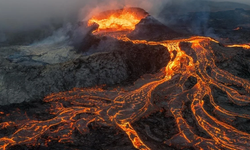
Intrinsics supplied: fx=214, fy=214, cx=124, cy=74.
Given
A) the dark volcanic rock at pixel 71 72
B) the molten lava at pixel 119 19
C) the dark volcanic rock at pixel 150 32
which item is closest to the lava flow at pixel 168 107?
the dark volcanic rock at pixel 71 72

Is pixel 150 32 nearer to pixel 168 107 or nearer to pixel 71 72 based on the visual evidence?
pixel 71 72

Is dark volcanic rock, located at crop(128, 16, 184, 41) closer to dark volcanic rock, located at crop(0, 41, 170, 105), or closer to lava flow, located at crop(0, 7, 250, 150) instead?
dark volcanic rock, located at crop(0, 41, 170, 105)

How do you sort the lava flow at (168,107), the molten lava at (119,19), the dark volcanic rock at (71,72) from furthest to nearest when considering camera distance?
the molten lava at (119,19) → the dark volcanic rock at (71,72) → the lava flow at (168,107)

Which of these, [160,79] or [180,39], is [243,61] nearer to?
[180,39]

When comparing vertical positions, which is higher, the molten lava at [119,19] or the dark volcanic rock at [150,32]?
the molten lava at [119,19]

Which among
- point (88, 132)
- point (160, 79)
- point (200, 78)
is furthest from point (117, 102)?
point (200, 78)

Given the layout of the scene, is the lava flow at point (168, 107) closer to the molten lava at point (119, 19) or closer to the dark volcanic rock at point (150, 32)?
the dark volcanic rock at point (150, 32)

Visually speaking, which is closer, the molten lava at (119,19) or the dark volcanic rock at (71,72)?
the dark volcanic rock at (71,72)

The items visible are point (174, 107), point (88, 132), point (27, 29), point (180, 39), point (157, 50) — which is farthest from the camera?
point (27, 29)
